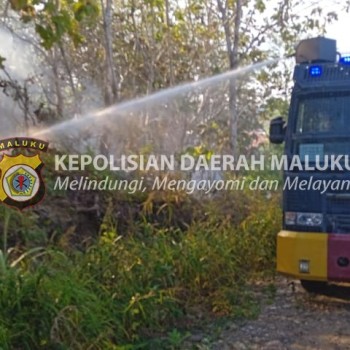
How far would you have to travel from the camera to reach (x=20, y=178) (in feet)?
20.7

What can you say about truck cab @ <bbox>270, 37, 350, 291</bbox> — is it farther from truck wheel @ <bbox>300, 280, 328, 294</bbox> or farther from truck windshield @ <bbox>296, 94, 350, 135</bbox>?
truck wheel @ <bbox>300, 280, 328, 294</bbox>

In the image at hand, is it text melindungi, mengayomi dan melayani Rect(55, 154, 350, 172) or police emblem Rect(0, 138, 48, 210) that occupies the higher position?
text melindungi, mengayomi dan melayani Rect(55, 154, 350, 172)

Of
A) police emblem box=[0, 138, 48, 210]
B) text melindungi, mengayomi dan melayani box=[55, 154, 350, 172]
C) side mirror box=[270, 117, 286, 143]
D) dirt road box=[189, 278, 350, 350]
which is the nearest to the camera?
dirt road box=[189, 278, 350, 350]

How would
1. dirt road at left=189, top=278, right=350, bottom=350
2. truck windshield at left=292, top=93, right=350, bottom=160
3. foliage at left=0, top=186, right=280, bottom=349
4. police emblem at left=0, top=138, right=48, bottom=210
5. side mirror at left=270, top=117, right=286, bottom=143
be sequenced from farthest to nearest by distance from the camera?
side mirror at left=270, top=117, right=286, bottom=143, police emblem at left=0, top=138, right=48, bottom=210, truck windshield at left=292, top=93, right=350, bottom=160, dirt road at left=189, top=278, right=350, bottom=350, foliage at left=0, top=186, right=280, bottom=349

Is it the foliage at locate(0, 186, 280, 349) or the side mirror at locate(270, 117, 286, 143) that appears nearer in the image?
the foliage at locate(0, 186, 280, 349)

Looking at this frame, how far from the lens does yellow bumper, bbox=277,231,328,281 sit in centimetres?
576

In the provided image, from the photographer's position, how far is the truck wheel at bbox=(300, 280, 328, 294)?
260 inches

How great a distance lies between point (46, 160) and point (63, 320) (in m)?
4.00

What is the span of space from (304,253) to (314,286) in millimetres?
984

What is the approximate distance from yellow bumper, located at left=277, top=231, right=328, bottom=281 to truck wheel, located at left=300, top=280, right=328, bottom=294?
736 mm

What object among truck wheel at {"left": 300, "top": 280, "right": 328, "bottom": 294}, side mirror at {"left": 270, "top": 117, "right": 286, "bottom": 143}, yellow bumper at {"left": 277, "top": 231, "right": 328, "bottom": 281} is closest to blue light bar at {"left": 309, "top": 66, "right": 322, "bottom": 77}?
side mirror at {"left": 270, "top": 117, "right": 286, "bottom": 143}

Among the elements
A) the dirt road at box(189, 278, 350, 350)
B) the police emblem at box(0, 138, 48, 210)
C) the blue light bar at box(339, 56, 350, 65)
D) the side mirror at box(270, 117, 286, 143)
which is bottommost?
the dirt road at box(189, 278, 350, 350)

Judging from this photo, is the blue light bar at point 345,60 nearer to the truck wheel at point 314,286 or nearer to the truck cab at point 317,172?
the truck cab at point 317,172

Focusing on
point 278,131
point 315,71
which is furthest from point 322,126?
point 315,71
